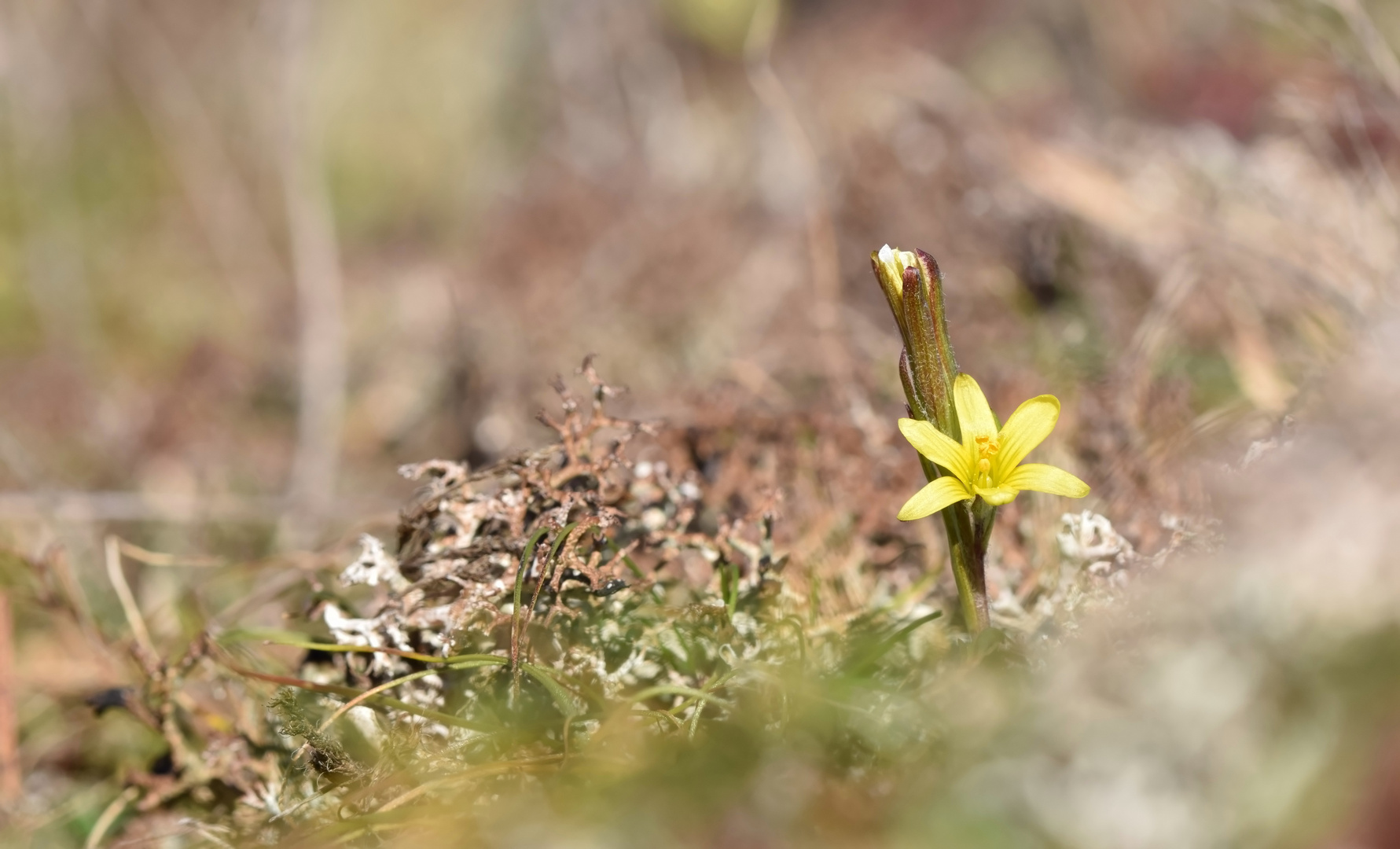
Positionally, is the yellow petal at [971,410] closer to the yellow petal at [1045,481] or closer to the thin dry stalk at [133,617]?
the yellow petal at [1045,481]

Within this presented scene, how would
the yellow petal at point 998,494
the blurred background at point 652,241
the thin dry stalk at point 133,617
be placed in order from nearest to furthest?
the yellow petal at point 998,494, the thin dry stalk at point 133,617, the blurred background at point 652,241

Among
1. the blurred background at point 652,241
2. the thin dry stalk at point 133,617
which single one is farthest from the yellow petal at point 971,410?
the thin dry stalk at point 133,617

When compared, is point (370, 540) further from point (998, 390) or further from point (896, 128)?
point (896, 128)

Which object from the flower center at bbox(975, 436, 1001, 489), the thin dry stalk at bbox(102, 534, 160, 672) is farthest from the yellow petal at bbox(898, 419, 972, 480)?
the thin dry stalk at bbox(102, 534, 160, 672)

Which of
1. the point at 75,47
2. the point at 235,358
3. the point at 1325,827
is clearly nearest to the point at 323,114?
the point at 75,47

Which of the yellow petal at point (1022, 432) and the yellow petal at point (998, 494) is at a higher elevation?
the yellow petal at point (1022, 432)

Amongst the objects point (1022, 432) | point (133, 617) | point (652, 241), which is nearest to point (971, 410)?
point (1022, 432)

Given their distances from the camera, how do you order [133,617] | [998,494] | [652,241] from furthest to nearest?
[652,241] → [133,617] → [998,494]

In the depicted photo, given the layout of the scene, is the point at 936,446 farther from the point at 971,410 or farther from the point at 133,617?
the point at 133,617
